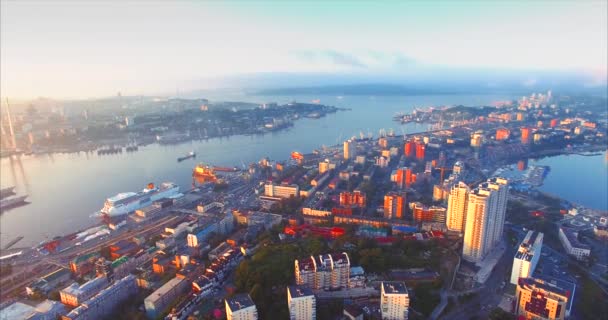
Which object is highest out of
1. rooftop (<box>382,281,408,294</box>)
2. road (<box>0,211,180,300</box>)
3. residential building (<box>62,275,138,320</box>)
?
rooftop (<box>382,281,408,294</box>)

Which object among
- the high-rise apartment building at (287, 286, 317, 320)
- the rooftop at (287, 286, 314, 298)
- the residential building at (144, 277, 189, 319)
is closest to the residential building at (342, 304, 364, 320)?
the high-rise apartment building at (287, 286, 317, 320)

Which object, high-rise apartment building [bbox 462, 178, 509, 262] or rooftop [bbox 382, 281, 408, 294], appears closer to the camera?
rooftop [bbox 382, 281, 408, 294]

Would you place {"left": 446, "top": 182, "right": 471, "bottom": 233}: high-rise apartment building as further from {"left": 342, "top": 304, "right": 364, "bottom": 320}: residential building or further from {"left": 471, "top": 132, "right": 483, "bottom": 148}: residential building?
{"left": 471, "top": 132, "right": 483, "bottom": 148}: residential building

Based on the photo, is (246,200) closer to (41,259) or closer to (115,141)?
(41,259)

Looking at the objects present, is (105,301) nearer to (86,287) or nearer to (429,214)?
(86,287)

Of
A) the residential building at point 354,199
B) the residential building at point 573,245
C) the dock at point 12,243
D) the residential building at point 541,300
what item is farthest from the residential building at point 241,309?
the residential building at point 573,245

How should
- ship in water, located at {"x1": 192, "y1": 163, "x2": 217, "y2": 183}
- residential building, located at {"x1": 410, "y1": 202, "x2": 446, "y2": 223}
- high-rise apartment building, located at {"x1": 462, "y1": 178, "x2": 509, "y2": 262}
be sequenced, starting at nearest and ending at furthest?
high-rise apartment building, located at {"x1": 462, "y1": 178, "x2": 509, "y2": 262} < residential building, located at {"x1": 410, "y1": 202, "x2": 446, "y2": 223} < ship in water, located at {"x1": 192, "y1": 163, "x2": 217, "y2": 183}

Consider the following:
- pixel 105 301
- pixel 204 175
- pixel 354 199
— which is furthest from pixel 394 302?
pixel 204 175
